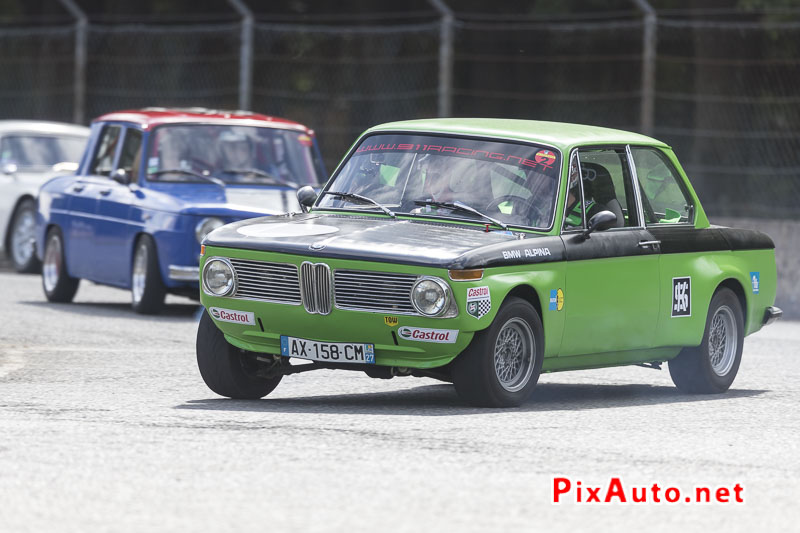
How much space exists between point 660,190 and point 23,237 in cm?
1173

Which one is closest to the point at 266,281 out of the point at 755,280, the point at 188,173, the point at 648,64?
the point at 755,280

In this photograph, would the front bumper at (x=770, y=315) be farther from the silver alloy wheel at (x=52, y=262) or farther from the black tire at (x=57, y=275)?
the silver alloy wheel at (x=52, y=262)

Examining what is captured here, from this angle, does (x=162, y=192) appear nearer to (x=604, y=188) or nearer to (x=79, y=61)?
(x=604, y=188)

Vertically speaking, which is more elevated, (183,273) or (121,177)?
(121,177)

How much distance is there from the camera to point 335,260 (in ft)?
29.2

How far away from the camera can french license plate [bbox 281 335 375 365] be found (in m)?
8.91

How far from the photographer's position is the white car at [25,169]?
816 inches

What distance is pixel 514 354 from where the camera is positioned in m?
9.21

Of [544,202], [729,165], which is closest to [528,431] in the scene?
[544,202]

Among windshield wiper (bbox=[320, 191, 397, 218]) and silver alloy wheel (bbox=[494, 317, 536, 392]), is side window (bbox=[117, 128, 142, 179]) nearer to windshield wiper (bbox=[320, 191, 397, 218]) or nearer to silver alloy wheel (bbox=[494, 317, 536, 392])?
windshield wiper (bbox=[320, 191, 397, 218])

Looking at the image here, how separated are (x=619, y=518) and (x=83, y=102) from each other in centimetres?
1976

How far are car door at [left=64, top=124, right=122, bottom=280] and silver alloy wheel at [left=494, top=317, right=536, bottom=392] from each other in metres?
7.43

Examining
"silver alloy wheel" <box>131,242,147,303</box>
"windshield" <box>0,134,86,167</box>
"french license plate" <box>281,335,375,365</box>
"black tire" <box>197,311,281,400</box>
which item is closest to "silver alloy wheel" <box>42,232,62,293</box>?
"silver alloy wheel" <box>131,242,147,303</box>

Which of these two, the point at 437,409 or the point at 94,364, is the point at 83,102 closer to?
the point at 94,364
